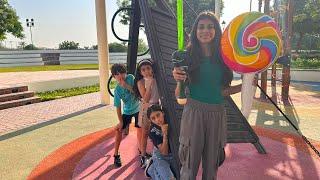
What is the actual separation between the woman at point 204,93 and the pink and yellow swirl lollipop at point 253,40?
20 cm

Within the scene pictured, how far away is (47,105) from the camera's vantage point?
33.9 ft

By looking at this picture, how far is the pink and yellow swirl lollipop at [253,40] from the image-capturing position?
112 inches

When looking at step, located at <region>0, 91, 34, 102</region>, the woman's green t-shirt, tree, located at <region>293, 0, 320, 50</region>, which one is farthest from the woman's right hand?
tree, located at <region>293, 0, 320, 50</region>

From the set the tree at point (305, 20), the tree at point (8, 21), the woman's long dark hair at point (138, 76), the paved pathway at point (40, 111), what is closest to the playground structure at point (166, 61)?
the woman's long dark hair at point (138, 76)

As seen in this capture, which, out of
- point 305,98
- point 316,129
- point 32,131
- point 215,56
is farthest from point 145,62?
point 305,98

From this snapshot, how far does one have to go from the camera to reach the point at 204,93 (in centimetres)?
269

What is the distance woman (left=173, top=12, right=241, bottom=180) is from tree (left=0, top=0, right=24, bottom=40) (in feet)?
138

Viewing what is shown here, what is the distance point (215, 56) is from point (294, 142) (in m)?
4.06

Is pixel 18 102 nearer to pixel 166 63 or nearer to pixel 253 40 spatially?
pixel 166 63

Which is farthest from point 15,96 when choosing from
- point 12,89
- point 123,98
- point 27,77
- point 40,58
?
point 40,58

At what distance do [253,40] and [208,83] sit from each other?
659mm

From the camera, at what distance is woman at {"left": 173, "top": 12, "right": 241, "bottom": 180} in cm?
263

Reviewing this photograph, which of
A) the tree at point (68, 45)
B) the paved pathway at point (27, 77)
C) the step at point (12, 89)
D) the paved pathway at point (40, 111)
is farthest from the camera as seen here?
the tree at point (68, 45)

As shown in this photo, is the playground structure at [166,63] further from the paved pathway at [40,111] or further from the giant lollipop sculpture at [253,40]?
the paved pathway at [40,111]
